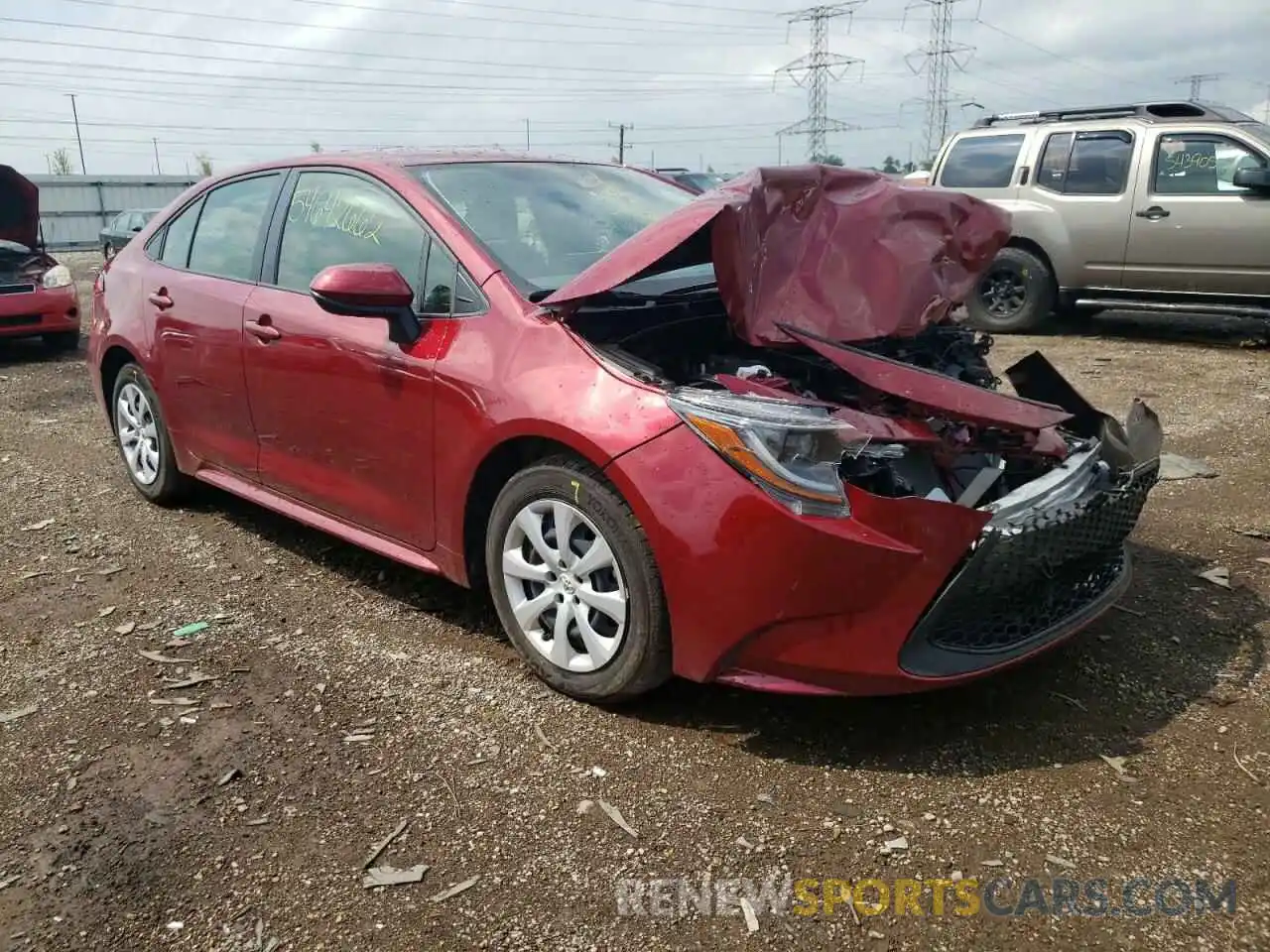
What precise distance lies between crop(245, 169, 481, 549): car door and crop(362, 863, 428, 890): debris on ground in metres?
1.26

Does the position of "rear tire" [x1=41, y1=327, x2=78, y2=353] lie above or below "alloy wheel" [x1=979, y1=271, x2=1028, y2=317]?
below

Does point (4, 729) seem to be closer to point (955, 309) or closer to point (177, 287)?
point (177, 287)

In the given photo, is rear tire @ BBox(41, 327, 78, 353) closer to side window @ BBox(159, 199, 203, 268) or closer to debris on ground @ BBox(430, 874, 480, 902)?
side window @ BBox(159, 199, 203, 268)

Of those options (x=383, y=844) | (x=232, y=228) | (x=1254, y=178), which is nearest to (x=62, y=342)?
(x=232, y=228)

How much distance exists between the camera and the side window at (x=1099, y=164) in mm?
9289

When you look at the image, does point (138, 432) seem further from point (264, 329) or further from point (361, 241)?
point (361, 241)

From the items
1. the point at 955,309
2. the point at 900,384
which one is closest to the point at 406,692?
the point at 900,384

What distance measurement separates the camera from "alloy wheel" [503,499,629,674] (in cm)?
295

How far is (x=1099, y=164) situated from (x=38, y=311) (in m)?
10.1

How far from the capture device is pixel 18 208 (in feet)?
32.4

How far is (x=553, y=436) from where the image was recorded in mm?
2953

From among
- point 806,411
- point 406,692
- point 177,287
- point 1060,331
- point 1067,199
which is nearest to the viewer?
point 806,411

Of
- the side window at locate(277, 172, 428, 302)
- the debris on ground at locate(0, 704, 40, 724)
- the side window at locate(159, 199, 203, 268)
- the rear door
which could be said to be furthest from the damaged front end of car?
the rear door

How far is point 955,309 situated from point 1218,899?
7.00 feet
